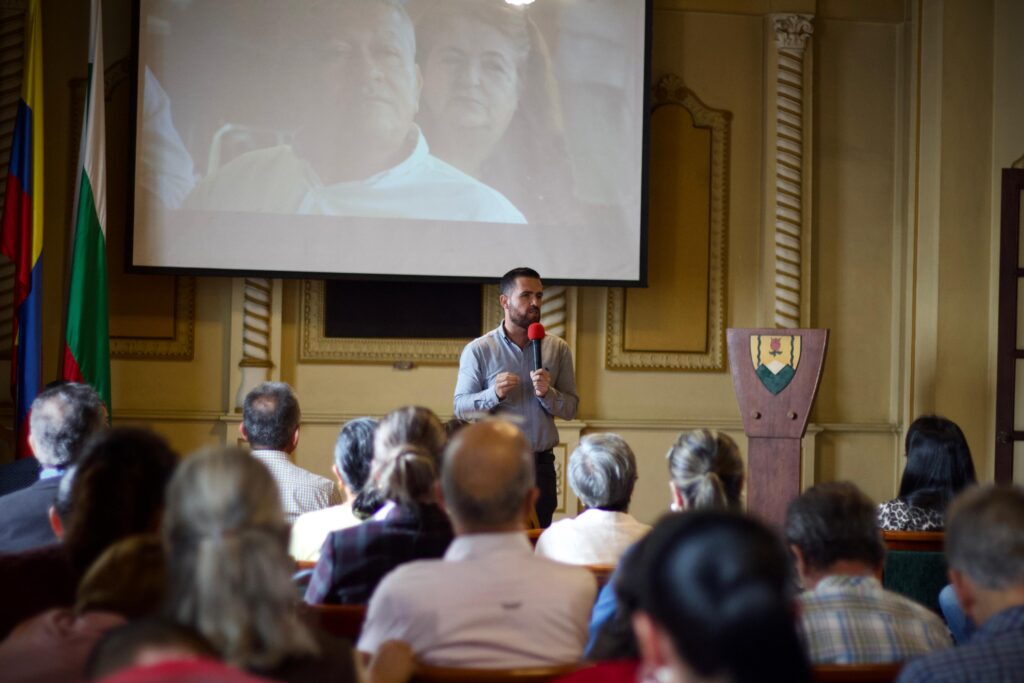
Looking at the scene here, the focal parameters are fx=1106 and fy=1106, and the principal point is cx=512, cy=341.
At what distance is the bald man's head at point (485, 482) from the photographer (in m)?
2.14

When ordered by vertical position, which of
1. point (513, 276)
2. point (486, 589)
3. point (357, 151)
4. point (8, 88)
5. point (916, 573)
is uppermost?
point (8, 88)

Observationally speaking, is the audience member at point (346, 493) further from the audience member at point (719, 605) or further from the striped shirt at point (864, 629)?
the audience member at point (719, 605)

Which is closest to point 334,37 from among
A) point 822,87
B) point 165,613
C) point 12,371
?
point 12,371

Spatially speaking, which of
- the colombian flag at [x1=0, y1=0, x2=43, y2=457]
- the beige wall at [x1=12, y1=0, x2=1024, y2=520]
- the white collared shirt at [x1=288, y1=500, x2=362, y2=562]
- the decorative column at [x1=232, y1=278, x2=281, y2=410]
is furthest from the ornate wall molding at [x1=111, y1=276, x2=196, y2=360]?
the white collared shirt at [x1=288, y1=500, x2=362, y2=562]

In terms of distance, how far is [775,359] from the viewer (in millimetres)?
4934

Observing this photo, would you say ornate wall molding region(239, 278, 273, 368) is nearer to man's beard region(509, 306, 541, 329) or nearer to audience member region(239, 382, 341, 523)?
man's beard region(509, 306, 541, 329)

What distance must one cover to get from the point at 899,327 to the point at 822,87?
159 centimetres

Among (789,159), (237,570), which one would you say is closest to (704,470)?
(237,570)

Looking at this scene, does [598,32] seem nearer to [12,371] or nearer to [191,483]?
[12,371]

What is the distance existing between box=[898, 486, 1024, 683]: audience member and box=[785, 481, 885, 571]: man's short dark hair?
0.22 metres

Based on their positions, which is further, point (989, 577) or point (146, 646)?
point (989, 577)

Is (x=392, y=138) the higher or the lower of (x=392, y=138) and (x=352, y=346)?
the higher

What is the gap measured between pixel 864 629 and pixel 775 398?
115 inches

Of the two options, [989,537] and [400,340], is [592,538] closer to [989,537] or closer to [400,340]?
[989,537]
